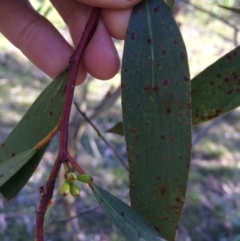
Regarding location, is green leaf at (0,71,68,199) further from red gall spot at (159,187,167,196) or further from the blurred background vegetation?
the blurred background vegetation

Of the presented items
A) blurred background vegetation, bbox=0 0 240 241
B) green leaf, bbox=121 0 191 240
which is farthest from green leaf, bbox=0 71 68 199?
blurred background vegetation, bbox=0 0 240 241

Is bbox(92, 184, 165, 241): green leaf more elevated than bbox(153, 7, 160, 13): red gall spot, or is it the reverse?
bbox(153, 7, 160, 13): red gall spot

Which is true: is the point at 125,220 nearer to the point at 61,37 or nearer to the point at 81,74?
the point at 81,74

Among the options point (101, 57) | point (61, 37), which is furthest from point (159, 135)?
point (61, 37)

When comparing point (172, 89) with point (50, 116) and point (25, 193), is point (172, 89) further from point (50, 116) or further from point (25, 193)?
point (25, 193)

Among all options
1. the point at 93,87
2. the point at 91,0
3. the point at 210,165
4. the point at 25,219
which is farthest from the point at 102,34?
the point at 93,87
